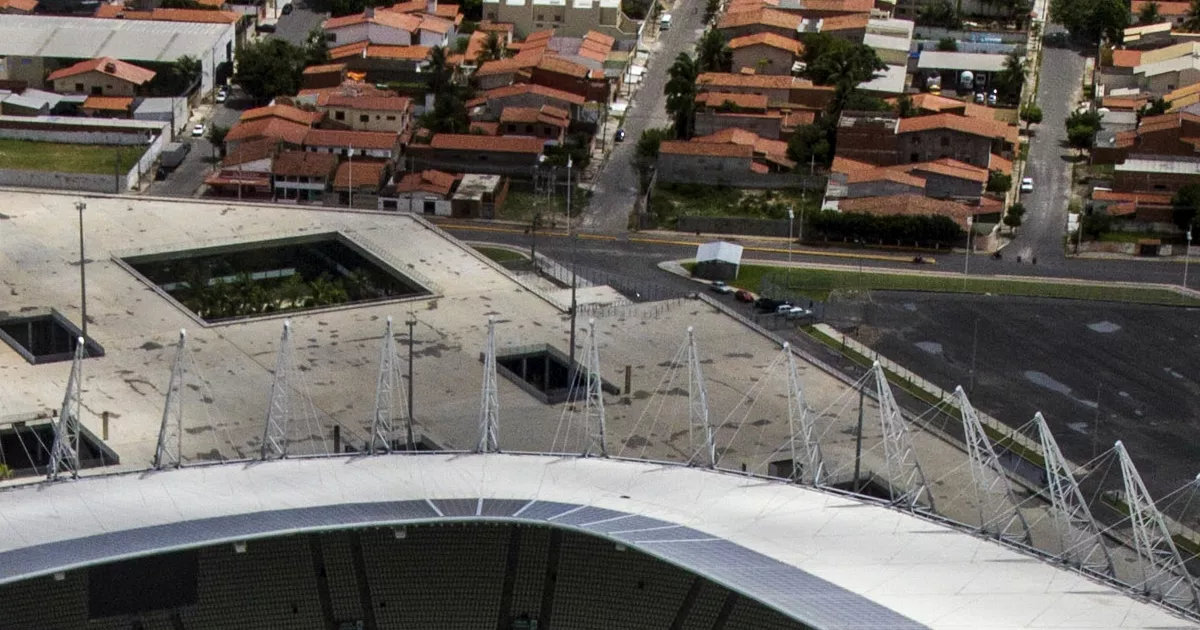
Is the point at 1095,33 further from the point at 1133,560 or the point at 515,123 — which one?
the point at 1133,560

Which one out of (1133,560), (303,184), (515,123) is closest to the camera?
(1133,560)

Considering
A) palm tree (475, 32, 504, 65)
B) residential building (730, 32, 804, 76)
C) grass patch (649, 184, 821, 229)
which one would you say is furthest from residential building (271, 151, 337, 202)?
residential building (730, 32, 804, 76)

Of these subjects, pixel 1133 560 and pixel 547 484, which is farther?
pixel 1133 560

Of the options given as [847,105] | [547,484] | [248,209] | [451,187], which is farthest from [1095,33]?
[547,484]

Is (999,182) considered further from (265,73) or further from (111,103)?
(111,103)

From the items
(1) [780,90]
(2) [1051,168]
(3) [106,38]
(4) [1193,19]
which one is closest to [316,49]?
(3) [106,38]

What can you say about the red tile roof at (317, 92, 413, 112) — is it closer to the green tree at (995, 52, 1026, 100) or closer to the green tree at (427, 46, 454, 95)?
the green tree at (427, 46, 454, 95)
